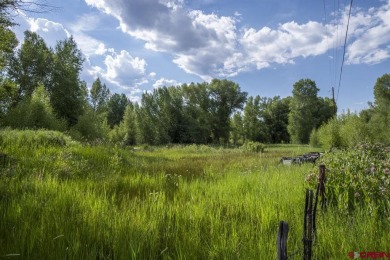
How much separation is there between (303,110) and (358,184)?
65082 mm

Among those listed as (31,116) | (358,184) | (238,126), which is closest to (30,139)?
(358,184)

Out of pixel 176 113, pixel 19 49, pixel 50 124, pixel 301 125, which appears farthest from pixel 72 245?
pixel 301 125

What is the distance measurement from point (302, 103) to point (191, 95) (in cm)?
2807

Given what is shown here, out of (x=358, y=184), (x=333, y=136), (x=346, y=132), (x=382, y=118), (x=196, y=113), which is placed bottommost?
(x=358, y=184)

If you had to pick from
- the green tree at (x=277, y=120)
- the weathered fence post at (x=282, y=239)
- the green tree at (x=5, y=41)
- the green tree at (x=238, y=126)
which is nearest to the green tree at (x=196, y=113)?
the green tree at (x=238, y=126)

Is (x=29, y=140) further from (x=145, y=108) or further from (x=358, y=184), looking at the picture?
(x=145, y=108)

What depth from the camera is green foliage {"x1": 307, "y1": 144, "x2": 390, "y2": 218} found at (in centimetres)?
399

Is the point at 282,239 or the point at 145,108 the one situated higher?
the point at 145,108

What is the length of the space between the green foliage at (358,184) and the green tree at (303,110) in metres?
61.8

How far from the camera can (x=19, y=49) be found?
32.4 metres

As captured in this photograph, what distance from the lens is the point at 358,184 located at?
14.7ft

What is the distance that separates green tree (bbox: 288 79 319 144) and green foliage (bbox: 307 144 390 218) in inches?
2435

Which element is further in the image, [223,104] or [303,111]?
[223,104]

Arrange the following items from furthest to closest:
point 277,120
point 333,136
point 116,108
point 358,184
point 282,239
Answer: point 116,108 < point 277,120 < point 333,136 < point 358,184 < point 282,239
